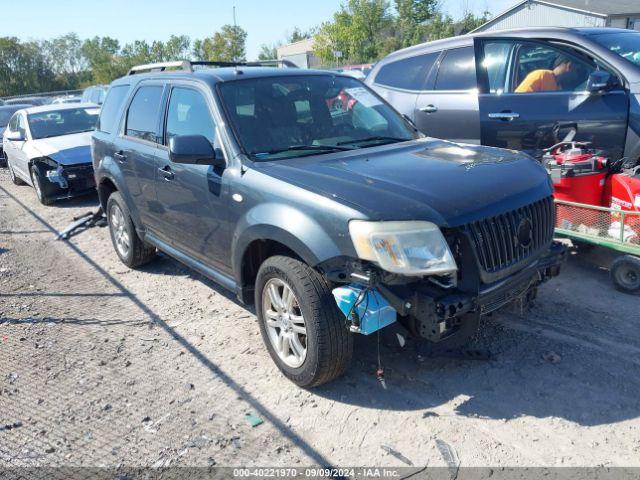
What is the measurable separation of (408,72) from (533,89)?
1.63m

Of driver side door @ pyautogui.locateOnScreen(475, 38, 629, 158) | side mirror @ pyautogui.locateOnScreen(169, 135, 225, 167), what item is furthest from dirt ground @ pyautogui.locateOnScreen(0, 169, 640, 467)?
side mirror @ pyautogui.locateOnScreen(169, 135, 225, 167)

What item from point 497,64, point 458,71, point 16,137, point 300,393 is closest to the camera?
point 300,393

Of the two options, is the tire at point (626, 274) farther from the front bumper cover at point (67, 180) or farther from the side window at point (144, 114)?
the front bumper cover at point (67, 180)

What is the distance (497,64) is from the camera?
586 cm

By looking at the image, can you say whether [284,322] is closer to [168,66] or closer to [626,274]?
[626,274]

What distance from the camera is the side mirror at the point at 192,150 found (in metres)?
3.67

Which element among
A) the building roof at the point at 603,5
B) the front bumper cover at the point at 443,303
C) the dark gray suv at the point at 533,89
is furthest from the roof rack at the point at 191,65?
the building roof at the point at 603,5

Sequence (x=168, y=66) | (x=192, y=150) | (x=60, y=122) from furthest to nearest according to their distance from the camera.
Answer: (x=60, y=122) → (x=168, y=66) → (x=192, y=150)

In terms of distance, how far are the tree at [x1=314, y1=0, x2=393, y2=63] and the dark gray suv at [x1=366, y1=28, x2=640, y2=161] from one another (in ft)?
143

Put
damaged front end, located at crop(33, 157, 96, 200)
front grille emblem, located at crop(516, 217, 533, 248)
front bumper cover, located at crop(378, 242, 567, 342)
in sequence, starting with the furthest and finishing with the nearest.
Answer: damaged front end, located at crop(33, 157, 96, 200)
front grille emblem, located at crop(516, 217, 533, 248)
front bumper cover, located at crop(378, 242, 567, 342)

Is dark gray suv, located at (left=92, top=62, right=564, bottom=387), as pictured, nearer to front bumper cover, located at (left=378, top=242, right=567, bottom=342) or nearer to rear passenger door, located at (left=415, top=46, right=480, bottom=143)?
front bumper cover, located at (left=378, top=242, right=567, bottom=342)

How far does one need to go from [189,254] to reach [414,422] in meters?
2.38

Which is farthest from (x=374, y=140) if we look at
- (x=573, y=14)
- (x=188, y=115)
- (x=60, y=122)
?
(x=573, y=14)

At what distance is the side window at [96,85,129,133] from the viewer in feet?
18.5
